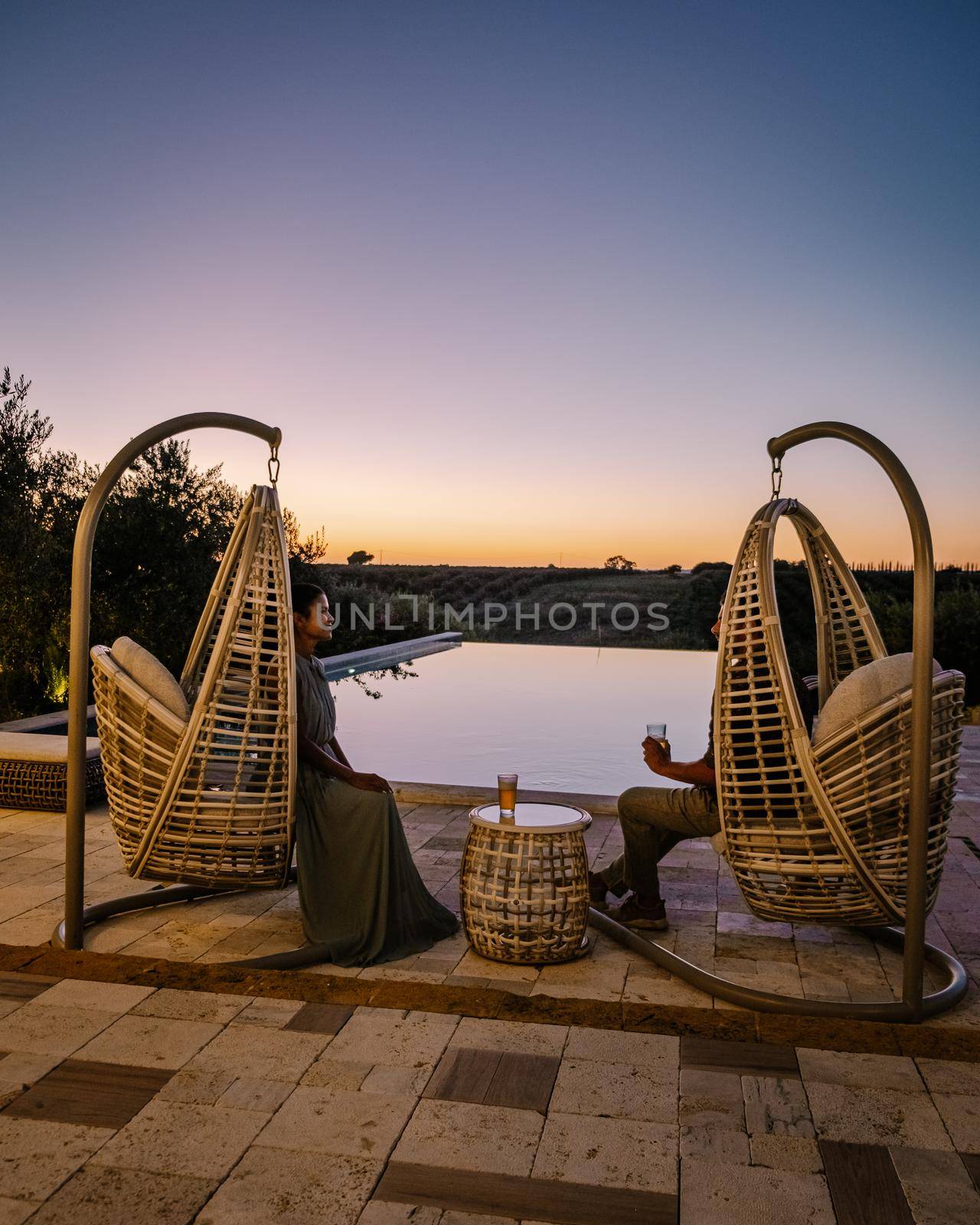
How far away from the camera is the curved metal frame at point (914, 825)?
105 inches

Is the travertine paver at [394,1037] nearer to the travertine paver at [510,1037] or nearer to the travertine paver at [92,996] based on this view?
the travertine paver at [510,1037]

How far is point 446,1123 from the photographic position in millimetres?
2184

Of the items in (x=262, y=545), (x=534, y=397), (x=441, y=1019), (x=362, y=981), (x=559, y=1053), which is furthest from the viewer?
(x=534, y=397)

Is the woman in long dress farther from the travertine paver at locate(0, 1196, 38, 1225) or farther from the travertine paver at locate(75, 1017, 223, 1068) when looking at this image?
the travertine paver at locate(0, 1196, 38, 1225)

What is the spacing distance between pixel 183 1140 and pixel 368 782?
4.79ft

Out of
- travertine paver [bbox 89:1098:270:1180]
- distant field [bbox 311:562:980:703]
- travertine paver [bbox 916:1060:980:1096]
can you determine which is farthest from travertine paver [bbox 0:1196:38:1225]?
distant field [bbox 311:562:980:703]

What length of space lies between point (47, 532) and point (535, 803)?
603 centimetres

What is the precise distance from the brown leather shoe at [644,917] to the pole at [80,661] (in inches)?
75.1

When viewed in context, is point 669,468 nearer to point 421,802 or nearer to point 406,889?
point 421,802

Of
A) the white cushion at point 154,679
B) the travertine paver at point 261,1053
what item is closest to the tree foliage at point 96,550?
the white cushion at point 154,679

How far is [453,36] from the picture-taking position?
7.86m

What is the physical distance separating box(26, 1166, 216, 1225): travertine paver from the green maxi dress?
1.33 m

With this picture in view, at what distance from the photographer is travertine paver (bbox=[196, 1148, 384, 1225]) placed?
72.2 inches

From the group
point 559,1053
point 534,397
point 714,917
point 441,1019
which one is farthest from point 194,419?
point 534,397
